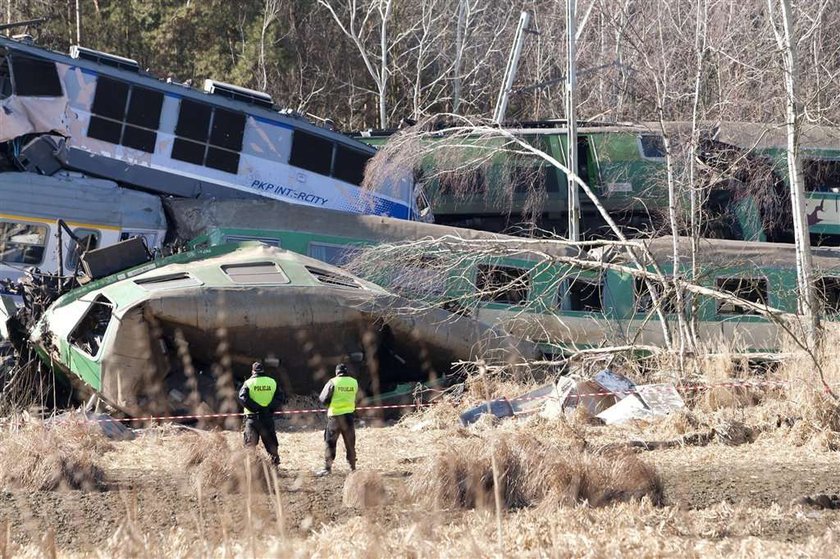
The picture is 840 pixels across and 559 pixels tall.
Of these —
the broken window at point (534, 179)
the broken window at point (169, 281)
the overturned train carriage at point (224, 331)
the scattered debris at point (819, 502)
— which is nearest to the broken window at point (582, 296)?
the broken window at point (534, 179)

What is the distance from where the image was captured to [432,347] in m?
16.5

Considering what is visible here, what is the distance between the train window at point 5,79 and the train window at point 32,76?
33cm

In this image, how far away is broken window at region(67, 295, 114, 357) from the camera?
1533 centimetres

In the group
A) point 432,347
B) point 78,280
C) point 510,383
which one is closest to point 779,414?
point 510,383

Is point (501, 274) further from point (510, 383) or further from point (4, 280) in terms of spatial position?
point (4, 280)

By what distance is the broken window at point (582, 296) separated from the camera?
725 inches

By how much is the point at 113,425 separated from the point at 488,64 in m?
22.8

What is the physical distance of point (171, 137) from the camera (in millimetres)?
20672

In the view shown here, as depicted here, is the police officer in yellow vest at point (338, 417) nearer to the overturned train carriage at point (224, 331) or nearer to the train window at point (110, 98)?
the overturned train carriage at point (224, 331)

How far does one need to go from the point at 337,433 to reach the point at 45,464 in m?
2.81

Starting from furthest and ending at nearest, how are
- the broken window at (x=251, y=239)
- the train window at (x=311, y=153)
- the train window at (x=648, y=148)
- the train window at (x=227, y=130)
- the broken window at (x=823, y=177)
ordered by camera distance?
the broken window at (x=823, y=177) < the train window at (x=648, y=148) < the train window at (x=311, y=153) < the train window at (x=227, y=130) < the broken window at (x=251, y=239)

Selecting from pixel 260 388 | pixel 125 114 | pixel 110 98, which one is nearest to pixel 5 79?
pixel 110 98

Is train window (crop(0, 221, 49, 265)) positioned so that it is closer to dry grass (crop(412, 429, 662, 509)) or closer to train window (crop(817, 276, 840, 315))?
dry grass (crop(412, 429, 662, 509))

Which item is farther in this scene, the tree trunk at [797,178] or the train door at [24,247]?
the train door at [24,247]
